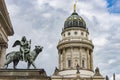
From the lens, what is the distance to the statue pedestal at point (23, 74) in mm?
33719

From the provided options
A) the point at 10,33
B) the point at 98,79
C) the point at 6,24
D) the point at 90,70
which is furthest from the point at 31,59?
the point at 90,70

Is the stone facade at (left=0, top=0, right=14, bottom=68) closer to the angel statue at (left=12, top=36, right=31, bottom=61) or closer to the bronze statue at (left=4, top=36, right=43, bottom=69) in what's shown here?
the angel statue at (left=12, top=36, right=31, bottom=61)

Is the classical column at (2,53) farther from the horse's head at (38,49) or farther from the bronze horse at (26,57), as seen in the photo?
the horse's head at (38,49)

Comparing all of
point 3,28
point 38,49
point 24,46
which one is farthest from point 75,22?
point 38,49

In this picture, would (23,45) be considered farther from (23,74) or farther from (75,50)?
(75,50)

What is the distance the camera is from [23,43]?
35531 millimetres

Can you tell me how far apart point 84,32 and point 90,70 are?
13710mm

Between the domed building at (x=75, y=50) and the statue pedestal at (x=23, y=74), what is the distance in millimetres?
69571

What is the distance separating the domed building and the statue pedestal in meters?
69.6

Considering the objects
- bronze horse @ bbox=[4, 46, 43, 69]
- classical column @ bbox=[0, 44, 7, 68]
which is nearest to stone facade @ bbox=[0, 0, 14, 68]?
classical column @ bbox=[0, 44, 7, 68]

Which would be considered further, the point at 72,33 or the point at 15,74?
the point at 72,33

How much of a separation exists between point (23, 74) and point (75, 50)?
7755 centimetres

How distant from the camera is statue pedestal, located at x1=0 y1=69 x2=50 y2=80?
111ft

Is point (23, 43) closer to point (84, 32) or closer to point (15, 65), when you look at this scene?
point (15, 65)
